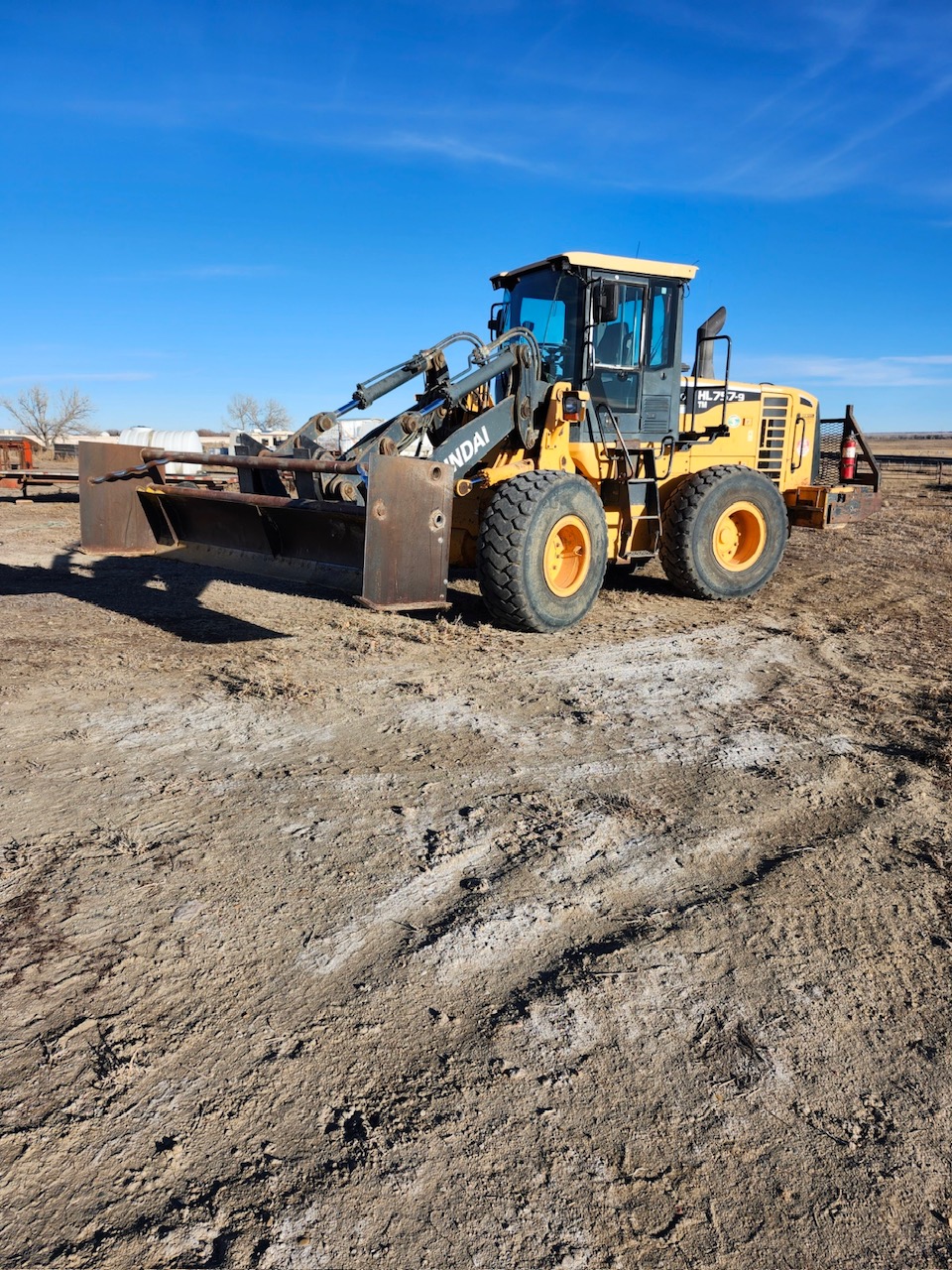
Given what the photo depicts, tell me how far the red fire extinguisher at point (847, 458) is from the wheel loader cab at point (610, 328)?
137 inches

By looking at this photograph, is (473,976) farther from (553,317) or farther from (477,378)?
(553,317)

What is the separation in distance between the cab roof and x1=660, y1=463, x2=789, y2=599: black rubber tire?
6.03 feet

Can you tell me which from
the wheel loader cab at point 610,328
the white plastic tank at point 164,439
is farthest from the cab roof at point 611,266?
the white plastic tank at point 164,439

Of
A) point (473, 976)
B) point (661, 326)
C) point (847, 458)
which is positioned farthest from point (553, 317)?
point (473, 976)

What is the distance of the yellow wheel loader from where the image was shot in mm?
5898

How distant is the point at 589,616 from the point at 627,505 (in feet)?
3.72

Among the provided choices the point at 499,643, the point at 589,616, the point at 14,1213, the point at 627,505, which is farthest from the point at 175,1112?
the point at 627,505

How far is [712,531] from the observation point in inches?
336

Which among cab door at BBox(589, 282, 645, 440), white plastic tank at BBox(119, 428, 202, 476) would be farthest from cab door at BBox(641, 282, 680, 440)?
white plastic tank at BBox(119, 428, 202, 476)

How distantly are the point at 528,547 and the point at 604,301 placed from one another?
8.14 ft

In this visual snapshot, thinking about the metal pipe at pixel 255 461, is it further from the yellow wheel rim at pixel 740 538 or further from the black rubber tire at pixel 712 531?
the yellow wheel rim at pixel 740 538

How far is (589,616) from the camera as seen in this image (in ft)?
26.3

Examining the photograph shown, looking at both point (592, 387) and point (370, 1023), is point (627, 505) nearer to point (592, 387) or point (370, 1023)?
point (592, 387)

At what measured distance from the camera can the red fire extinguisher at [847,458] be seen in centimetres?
1101
